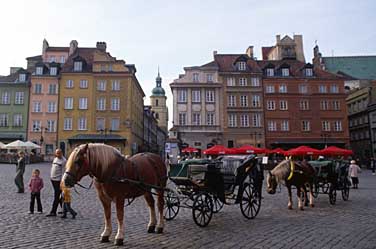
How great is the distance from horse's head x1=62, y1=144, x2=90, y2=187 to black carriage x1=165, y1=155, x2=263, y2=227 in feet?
7.41

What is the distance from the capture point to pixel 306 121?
166ft

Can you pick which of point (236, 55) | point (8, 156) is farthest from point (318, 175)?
point (236, 55)

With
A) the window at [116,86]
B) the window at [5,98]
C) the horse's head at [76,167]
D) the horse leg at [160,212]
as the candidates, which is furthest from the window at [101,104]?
the horse's head at [76,167]

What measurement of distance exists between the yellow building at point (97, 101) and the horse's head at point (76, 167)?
139 ft

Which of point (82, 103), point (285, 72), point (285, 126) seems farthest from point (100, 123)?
point (285, 72)

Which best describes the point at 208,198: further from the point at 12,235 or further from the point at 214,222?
the point at 12,235

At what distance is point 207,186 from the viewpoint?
337 inches

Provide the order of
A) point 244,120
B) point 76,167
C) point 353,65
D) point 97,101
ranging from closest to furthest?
point 76,167 → point 97,101 → point 244,120 → point 353,65

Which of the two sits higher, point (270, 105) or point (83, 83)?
point (83, 83)

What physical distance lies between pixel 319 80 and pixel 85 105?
35141 mm

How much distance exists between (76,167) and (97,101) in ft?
147

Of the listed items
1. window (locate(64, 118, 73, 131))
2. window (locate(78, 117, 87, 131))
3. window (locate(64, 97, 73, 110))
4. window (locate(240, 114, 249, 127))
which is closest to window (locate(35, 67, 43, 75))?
window (locate(64, 97, 73, 110))

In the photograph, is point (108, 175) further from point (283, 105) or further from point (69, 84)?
point (283, 105)

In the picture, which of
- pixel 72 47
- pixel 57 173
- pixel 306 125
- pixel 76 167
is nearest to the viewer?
pixel 76 167
